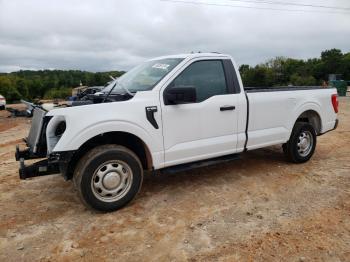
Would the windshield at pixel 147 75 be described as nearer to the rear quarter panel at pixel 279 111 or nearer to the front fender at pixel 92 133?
the front fender at pixel 92 133

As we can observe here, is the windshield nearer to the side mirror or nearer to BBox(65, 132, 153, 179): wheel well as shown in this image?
the side mirror

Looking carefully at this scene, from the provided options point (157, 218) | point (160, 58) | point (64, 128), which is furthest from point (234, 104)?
point (64, 128)

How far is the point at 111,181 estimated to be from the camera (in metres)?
3.87

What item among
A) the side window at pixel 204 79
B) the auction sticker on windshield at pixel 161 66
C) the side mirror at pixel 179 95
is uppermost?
the auction sticker on windshield at pixel 161 66

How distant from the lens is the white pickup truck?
373 centimetres

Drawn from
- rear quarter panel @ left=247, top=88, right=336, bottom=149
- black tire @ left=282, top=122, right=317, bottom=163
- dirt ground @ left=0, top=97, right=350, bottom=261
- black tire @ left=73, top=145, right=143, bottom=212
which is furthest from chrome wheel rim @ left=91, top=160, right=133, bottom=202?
black tire @ left=282, top=122, right=317, bottom=163

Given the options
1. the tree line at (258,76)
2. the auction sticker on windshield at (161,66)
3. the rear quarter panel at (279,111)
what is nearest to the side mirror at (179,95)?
the auction sticker on windshield at (161,66)

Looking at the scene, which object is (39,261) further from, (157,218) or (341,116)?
(341,116)

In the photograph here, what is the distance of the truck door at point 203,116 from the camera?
13.8 feet

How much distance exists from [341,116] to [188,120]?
9.22 m

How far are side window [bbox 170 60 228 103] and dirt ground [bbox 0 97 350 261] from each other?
4.38 feet

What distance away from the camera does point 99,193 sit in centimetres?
387

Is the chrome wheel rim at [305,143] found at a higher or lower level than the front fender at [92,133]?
lower

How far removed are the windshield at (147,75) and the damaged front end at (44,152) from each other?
961mm
